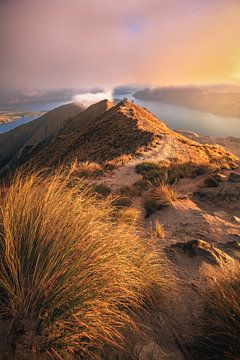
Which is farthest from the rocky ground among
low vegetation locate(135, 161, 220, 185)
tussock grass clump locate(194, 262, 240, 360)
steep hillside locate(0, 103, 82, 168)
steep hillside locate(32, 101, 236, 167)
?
steep hillside locate(0, 103, 82, 168)

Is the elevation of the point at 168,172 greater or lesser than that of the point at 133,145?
greater

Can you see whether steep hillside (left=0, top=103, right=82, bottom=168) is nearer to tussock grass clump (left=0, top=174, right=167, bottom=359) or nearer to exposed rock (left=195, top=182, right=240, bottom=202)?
exposed rock (left=195, top=182, right=240, bottom=202)

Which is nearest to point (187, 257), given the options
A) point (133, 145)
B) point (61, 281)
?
point (61, 281)

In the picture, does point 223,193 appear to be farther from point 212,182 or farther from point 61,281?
point 61,281

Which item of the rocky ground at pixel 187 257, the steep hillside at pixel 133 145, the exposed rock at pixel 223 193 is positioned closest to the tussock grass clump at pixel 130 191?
the rocky ground at pixel 187 257

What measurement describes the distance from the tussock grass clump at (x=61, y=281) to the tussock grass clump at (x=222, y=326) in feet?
2.20

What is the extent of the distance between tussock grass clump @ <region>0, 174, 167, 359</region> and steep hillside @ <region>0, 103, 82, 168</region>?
149520 mm

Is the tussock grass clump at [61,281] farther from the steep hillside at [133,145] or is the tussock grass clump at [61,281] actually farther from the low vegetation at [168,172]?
the steep hillside at [133,145]

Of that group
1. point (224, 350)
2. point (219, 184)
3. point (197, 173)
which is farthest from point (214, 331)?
point (197, 173)

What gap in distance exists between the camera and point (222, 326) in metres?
2.25

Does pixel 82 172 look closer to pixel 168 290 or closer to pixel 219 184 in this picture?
pixel 219 184

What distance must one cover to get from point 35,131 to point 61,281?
168m

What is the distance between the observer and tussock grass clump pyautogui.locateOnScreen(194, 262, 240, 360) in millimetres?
2096

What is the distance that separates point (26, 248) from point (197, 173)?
12.4m
